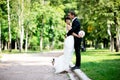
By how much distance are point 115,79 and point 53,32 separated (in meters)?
62.3

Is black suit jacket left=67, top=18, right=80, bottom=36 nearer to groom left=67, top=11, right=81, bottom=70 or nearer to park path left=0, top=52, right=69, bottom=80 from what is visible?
groom left=67, top=11, right=81, bottom=70

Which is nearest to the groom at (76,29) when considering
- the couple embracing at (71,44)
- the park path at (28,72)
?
the couple embracing at (71,44)

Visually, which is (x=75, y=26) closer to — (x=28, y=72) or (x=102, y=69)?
(x=102, y=69)

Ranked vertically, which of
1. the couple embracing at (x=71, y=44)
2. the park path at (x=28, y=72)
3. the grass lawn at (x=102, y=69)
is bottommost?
the park path at (x=28, y=72)

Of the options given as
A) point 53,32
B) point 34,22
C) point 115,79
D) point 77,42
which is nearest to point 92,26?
point 34,22

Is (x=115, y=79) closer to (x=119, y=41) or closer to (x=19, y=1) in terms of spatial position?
(x=119, y=41)

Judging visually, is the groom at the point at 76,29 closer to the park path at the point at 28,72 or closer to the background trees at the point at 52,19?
the park path at the point at 28,72

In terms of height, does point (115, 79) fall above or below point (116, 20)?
below

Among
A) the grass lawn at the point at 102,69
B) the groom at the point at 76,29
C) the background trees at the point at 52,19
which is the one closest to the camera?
the grass lawn at the point at 102,69

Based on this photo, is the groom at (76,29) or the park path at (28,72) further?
the groom at (76,29)

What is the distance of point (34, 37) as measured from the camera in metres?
76.8

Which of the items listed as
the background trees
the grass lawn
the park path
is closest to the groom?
the grass lawn

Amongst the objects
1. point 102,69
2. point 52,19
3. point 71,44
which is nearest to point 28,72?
point 71,44

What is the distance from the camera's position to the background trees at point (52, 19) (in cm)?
4151
